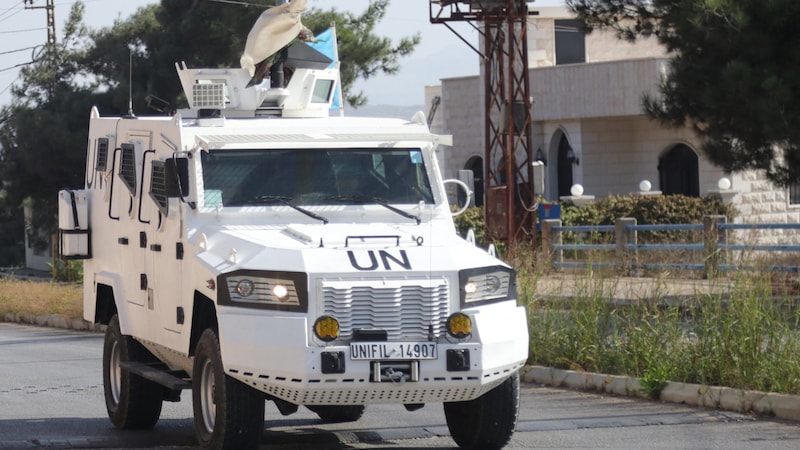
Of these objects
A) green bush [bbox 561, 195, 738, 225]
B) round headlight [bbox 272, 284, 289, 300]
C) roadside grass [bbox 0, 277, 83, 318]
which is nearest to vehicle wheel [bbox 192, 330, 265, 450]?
round headlight [bbox 272, 284, 289, 300]

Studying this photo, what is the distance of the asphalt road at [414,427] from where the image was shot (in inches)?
406

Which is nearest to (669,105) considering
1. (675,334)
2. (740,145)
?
(740,145)

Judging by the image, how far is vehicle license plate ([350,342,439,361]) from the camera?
8.81 m

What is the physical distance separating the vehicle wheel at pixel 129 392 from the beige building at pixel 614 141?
26872 millimetres

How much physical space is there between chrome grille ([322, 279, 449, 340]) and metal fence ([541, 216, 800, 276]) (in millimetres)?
4926

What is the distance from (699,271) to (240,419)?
7.23 m

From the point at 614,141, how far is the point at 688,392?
29.2 m

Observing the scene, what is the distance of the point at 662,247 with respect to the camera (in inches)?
832

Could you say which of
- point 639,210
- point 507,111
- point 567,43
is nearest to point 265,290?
point 507,111

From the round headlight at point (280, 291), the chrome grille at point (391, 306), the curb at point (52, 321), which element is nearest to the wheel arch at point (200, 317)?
the round headlight at point (280, 291)

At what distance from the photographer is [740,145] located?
22.5 meters

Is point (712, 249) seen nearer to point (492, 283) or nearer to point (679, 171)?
point (492, 283)

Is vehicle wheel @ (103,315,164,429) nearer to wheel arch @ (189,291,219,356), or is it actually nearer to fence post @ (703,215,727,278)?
wheel arch @ (189,291,219,356)

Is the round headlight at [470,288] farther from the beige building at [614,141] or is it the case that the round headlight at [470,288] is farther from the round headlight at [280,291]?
the beige building at [614,141]
